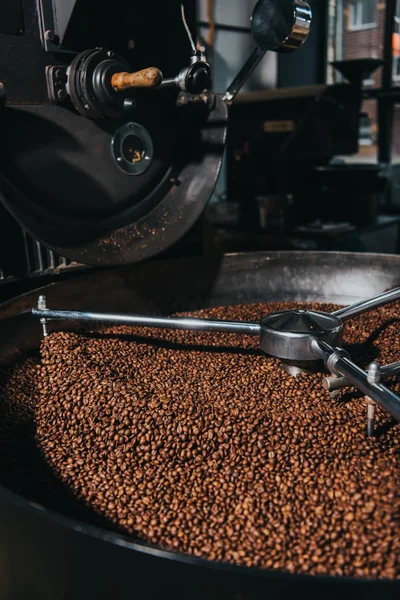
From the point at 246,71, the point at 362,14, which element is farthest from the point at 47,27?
the point at 362,14

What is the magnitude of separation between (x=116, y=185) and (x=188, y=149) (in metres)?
0.32

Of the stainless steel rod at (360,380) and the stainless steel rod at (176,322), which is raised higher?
the stainless steel rod at (360,380)

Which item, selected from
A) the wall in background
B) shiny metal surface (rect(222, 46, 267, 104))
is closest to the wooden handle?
shiny metal surface (rect(222, 46, 267, 104))

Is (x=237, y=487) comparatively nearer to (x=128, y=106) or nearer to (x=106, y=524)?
(x=106, y=524)

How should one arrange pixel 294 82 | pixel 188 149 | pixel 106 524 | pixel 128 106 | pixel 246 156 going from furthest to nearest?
pixel 294 82 → pixel 246 156 → pixel 188 149 → pixel 128 106 → pixel 106 524

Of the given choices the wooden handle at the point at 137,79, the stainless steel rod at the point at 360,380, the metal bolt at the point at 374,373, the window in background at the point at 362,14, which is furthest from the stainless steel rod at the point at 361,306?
the window in background at the point at 362,14

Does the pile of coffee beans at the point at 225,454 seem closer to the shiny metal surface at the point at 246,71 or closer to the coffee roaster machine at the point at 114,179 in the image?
the coffee roaster machine at the point at 114,179

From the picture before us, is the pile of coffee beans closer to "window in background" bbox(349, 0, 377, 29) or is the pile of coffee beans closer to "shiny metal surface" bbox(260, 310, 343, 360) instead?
"shiny metal surface" bbox(260, 310, 343, 360)

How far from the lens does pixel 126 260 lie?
1.59 metres

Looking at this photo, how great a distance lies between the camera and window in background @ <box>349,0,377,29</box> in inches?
397

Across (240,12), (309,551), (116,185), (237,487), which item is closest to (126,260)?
(116,185)

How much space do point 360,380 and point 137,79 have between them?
0.85 m

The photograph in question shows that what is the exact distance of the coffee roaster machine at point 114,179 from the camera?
49.1 inches

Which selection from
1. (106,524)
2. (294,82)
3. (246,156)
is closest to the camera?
(106,524)
